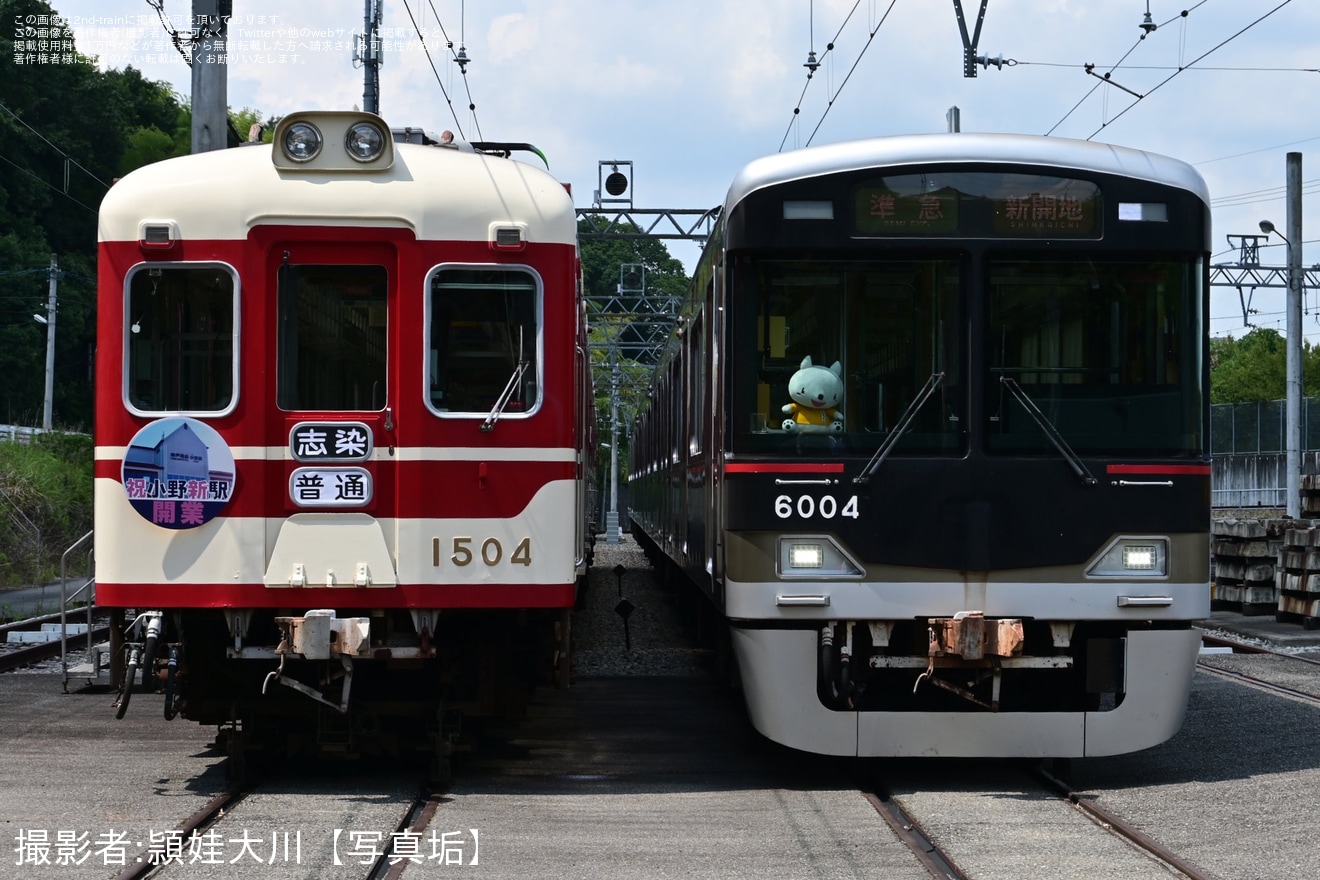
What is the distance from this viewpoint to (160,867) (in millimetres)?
5969

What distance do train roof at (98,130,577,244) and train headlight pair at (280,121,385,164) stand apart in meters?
0.07

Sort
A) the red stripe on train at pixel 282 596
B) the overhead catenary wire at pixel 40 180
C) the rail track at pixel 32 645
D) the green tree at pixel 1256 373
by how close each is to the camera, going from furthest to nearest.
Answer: the green tree at pixel 1256 373 → the overhead catenary wire at pixel 40 180 → the rail track at pixel 32 645 → the red stripe on train at pixel 282 596

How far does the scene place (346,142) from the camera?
7508mm

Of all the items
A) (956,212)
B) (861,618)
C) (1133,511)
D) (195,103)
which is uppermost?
(195,103)

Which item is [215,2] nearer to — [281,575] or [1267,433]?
[281,575]

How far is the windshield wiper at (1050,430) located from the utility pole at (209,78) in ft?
21.3

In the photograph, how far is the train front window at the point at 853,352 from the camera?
7.47m

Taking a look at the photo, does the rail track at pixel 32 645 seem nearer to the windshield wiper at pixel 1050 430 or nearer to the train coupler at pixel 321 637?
the train coupler at pixel 321 637

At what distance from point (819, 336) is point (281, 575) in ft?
8.43

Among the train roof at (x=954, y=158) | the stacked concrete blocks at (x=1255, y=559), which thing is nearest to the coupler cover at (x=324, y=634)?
the train roof at (x=954, y=158)

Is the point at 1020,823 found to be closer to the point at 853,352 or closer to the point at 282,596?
the point at 853,352

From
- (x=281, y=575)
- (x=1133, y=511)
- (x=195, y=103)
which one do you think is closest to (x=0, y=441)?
(x=195, y=103)

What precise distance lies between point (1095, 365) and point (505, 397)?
2605 mm

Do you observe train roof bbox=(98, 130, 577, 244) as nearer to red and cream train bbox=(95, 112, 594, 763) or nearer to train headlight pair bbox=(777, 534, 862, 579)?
red and cream train bbox=(95, 112, 594, 763)
